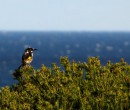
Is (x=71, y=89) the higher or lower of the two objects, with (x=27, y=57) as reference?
lower

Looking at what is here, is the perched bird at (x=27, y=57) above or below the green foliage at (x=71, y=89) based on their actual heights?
above

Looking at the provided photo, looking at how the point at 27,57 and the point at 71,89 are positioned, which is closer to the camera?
the point at 71,89

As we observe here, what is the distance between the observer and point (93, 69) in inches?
609

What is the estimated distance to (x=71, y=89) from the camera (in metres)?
14.3

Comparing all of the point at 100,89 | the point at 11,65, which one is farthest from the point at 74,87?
the point at 11,65

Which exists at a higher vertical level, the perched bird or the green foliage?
the perched bird

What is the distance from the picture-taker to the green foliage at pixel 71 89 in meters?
13.8

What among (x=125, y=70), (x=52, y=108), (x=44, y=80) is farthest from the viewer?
(x=125, y=70)

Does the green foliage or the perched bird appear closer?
the green foliage

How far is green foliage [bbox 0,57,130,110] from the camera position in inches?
544

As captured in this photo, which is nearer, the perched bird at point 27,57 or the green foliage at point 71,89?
the green foliage at point 71,89

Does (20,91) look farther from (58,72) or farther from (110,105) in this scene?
(110,105)

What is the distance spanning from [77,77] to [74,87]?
0.95 meters

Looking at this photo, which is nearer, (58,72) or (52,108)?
(52,108)
